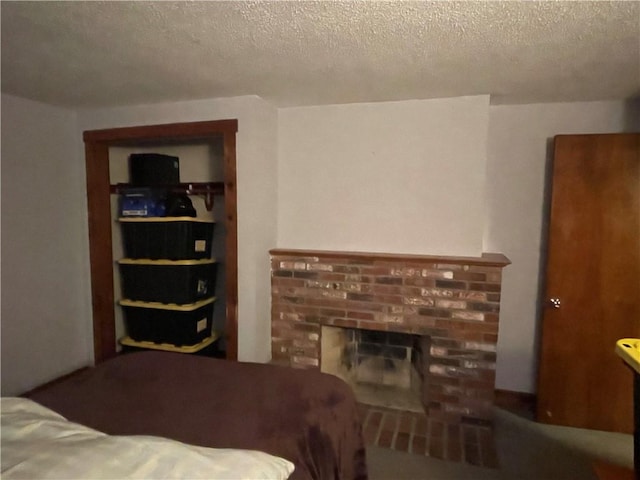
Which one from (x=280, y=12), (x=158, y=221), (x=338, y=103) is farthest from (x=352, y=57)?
(x=158, y=221)

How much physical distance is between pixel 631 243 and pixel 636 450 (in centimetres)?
132

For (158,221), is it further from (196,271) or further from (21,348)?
(21,348)

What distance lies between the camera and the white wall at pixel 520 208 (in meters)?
2.62

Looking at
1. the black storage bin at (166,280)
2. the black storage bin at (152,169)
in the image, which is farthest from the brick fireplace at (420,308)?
the black storage bin at (152,169)

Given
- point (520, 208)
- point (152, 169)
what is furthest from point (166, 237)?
point (520, 208)

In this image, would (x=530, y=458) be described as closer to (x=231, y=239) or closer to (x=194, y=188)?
(x=231, y=239)

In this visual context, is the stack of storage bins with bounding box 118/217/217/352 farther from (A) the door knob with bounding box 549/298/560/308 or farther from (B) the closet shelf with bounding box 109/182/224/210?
(A) the door knob with bounding box 549/298/560/308

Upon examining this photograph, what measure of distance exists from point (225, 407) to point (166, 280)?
1.60 metres

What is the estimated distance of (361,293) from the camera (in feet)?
8.58

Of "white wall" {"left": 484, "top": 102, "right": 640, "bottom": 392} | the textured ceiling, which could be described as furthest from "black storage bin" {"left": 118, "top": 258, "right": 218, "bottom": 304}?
"white wall" {"left": 484, "top": 102, "right": 640, "bottom": 392}

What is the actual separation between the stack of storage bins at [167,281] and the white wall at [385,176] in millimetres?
673

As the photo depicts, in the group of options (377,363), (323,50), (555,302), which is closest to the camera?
(323,50)

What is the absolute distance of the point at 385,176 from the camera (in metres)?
2.62

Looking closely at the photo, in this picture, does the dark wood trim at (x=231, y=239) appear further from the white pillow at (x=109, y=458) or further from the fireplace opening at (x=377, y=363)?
the white pillow at (x=109, y=458)
